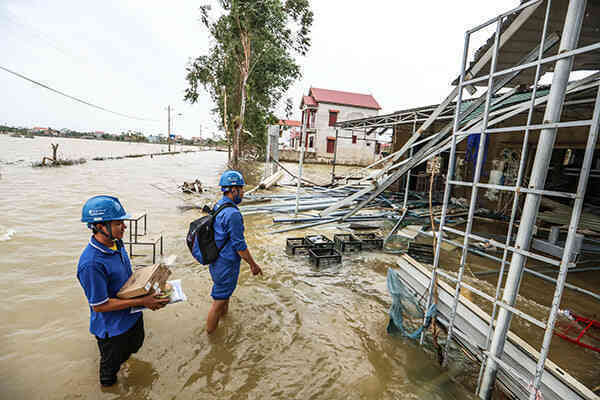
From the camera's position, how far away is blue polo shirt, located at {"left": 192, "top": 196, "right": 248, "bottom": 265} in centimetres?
312

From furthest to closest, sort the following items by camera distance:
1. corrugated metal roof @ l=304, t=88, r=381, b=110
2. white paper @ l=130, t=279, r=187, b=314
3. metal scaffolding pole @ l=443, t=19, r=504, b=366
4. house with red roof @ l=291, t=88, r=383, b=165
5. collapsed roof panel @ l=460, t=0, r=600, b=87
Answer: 1. corrugated metal roof @ l=304, t=88, r=381, b=110
2. house with red roof @ l=291, t=88, r=383, b=165
3. collapsed roof panel @ l=460, t=0, r=600, b=87
4. metal scaffolding pole @ l=443, t=19, r=504, b=366
5. white paper @ l=130, t=279, r=187, b=314

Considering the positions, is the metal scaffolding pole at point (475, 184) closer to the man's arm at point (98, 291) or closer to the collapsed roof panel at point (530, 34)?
the collapsed roof panel at point (530, 34)

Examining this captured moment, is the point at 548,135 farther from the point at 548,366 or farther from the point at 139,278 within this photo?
the point at 139,278

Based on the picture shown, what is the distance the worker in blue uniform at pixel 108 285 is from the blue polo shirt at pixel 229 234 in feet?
3.06

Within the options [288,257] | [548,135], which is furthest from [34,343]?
[548,135]

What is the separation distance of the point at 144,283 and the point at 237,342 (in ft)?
5.42

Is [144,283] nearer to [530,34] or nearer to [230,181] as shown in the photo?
[230,181]

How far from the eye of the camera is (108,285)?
2230 millimetres

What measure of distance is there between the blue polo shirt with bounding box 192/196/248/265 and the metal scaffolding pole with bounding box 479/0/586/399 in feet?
8.16

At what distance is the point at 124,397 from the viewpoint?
252cm

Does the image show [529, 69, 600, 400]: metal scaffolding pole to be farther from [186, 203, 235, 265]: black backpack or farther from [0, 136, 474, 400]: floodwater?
[186, 203, 235, 265]: black backpack

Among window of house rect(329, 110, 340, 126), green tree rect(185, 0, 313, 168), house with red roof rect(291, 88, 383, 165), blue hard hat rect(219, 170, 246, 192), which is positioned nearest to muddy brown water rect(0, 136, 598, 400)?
blue hard hat rect(219, 170, 246, 192)

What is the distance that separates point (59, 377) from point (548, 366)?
436cm

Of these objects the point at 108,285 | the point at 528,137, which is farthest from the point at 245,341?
the point at 528,137
